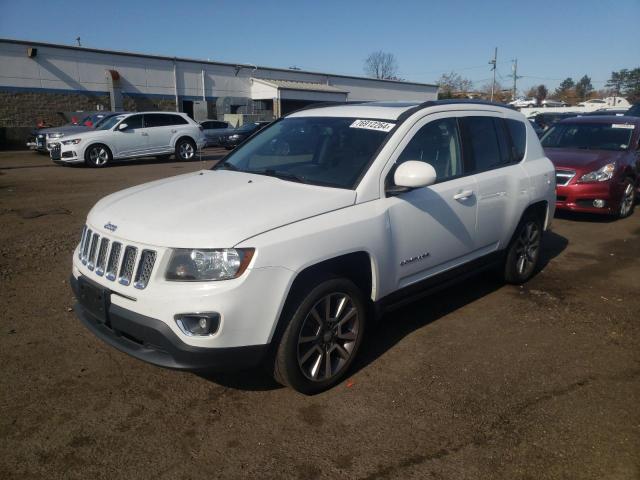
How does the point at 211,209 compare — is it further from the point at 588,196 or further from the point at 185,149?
the point at 185,149

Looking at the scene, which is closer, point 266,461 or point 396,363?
point 266,461

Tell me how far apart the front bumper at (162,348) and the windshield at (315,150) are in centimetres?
135

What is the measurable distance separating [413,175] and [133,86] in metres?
32.2

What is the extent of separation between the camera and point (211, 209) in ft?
10.6

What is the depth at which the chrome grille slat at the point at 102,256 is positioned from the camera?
3227mm

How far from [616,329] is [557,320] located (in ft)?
1.55

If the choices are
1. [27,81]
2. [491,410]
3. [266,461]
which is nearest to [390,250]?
[491,410]

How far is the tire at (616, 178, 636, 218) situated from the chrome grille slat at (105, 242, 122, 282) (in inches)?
339

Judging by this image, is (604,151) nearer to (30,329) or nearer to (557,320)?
(557,320)

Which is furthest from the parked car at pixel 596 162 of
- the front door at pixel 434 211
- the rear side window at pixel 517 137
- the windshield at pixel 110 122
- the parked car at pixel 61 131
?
the parked car at pixel 61 131

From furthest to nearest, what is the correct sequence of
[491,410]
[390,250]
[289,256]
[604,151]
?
[604,151] < [390,250] < [491,410] < [289,256]

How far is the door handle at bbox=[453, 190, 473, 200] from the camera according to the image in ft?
13.8

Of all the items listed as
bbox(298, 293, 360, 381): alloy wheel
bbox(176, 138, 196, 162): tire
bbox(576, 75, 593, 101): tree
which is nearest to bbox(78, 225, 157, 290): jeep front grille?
bbox(298, 293, 360, 381): alloy wheel

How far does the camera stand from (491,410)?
326 cm
